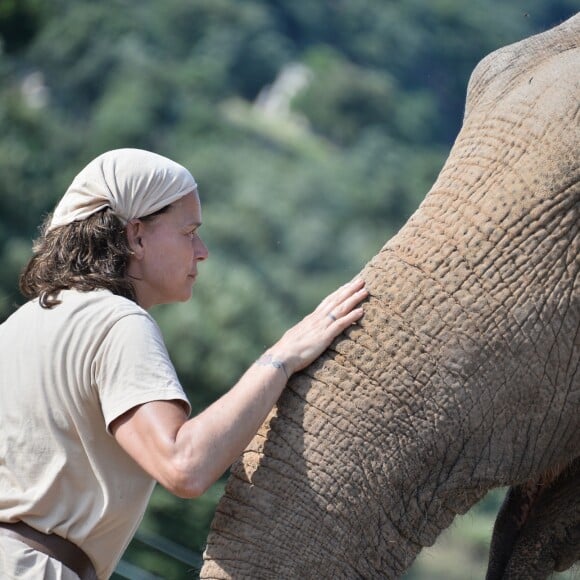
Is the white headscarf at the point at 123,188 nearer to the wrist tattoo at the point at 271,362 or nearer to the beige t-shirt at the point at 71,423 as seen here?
the beige t-shirt at the point at 71,423

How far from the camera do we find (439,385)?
11.1 feet

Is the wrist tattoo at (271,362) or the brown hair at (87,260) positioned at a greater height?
the brown hair at (87,260)

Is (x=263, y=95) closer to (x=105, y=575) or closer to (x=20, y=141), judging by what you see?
(x=20, y=141)

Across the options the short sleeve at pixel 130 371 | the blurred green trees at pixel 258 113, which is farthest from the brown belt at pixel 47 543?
the blurred green trees at pixel 258 113

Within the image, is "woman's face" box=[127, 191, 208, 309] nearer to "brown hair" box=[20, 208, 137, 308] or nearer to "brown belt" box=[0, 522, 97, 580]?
"brown hair" box=[20, 208, 137, 308]

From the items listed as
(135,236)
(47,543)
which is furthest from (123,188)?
(47,543)

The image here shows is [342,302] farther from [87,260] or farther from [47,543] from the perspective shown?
[47,543]

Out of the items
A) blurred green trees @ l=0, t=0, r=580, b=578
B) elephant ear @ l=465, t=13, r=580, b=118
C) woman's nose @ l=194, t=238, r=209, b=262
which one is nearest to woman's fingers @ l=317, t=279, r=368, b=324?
woman's nose @ l=194, t=238, r=209, b=262

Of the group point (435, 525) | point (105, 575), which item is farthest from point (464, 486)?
point (105, 575)

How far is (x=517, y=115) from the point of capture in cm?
359

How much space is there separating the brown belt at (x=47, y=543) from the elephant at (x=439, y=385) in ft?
1.06

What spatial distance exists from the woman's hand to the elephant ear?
2.34ft

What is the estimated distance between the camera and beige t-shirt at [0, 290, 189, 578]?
10.2ft

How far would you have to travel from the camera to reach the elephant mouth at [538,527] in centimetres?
384
